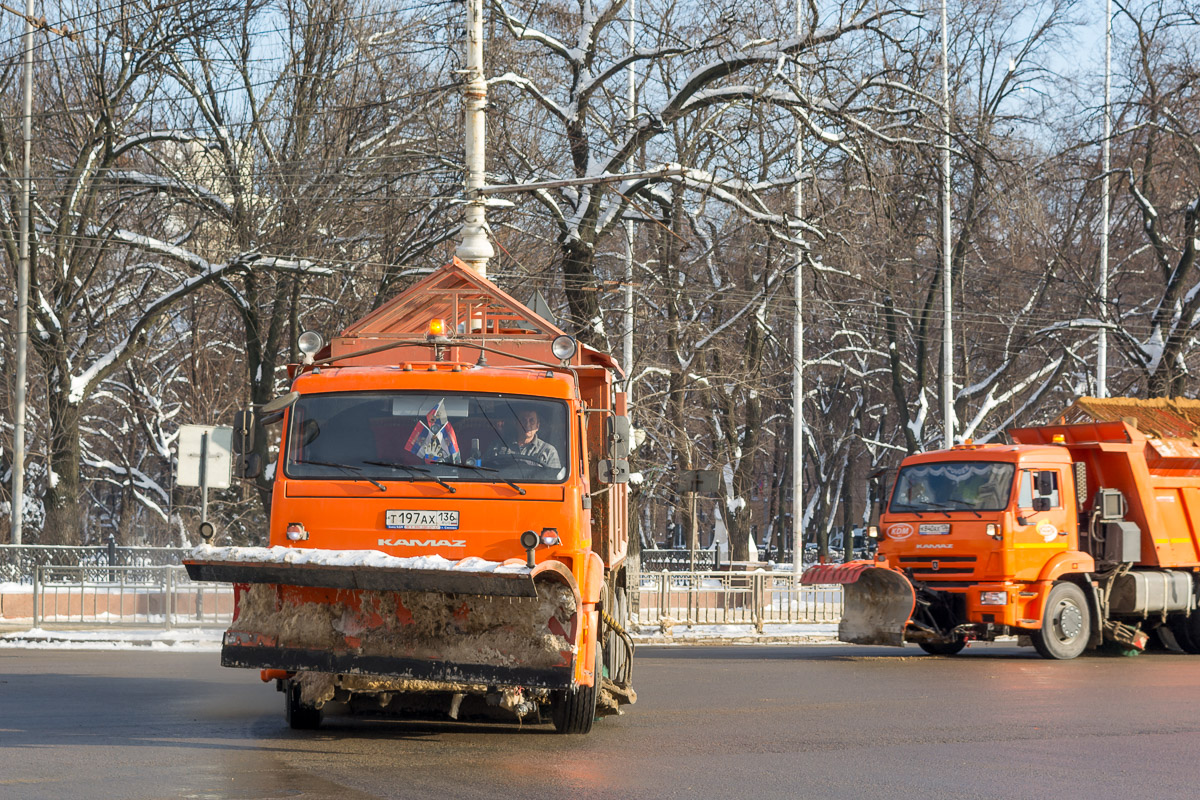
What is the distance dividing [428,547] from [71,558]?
1680 centimetres

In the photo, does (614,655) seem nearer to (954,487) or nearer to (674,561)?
(954,487)

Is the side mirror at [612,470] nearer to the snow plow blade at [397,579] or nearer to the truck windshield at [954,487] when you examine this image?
the snow plow blade at [397,579]

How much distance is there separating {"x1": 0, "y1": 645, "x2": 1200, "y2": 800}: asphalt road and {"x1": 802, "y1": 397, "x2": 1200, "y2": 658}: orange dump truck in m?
2.51

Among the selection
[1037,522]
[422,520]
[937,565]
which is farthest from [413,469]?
[1037,522]

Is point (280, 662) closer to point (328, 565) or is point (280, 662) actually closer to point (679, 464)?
point (328, 565)

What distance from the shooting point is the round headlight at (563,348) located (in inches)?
449

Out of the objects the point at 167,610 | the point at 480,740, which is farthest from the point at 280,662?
the point at 167,610

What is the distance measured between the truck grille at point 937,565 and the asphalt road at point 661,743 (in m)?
2.77

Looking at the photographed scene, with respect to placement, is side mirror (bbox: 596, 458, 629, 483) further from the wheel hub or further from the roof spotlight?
the wheel hub

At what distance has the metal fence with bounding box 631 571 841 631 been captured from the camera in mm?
25609

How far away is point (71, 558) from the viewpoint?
2492cm

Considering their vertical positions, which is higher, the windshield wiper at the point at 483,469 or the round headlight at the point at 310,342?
the round headlight at the point at 310,342

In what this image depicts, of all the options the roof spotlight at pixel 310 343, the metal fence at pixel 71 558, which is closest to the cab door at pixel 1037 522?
the roof spotlight at pixel 310 343

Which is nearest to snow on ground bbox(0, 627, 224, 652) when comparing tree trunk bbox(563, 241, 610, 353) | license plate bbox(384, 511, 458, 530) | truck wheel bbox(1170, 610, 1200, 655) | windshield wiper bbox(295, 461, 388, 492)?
tree trunk bbox(563, 241, 610, 353)
